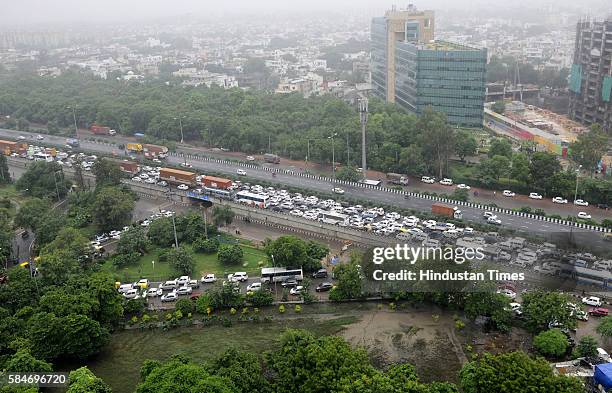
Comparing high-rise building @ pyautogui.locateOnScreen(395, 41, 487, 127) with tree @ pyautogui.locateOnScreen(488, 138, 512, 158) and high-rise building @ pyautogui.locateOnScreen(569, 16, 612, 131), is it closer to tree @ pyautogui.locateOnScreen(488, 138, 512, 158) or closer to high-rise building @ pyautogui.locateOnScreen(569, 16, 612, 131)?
high-rise building @ pyautogui.locateOnScreen(569, 16, 612, 131)

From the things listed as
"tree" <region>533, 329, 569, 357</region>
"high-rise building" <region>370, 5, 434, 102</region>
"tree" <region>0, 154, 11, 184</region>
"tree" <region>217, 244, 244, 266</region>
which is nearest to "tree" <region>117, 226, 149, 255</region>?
"tree" <region>217, 244, 244, 266</region>

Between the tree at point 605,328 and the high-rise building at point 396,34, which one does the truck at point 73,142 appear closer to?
the high-rise building at point 396,34

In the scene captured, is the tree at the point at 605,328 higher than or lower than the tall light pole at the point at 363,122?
lower

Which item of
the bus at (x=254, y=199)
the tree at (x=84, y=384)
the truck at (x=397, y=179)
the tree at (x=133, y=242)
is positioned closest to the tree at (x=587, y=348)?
the tree at (x=84, y=384)

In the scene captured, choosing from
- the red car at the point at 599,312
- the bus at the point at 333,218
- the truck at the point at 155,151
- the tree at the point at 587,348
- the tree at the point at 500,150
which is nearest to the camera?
the tree at the point at 587,348

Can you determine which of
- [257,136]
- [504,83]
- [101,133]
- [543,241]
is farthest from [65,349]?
[504,83]

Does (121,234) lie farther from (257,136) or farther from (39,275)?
(257,136)
